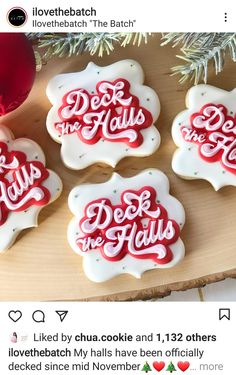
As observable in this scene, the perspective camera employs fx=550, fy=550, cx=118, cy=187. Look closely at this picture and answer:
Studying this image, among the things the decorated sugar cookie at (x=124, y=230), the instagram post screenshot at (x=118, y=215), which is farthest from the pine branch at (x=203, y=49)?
the decorated sugar cookie at (x=124, y=230)

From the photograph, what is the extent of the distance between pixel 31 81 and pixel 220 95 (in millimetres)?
303

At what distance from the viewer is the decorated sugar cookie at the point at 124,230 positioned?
85 centimetres

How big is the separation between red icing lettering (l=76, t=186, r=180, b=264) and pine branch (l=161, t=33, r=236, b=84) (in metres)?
0.21

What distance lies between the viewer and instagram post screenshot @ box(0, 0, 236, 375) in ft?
2.79

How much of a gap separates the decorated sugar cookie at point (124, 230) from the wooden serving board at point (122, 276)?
0.02 metres

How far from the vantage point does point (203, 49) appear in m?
0.86
